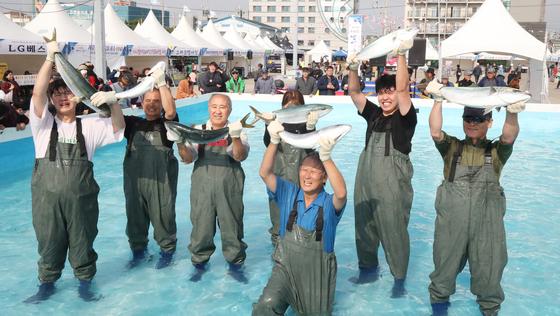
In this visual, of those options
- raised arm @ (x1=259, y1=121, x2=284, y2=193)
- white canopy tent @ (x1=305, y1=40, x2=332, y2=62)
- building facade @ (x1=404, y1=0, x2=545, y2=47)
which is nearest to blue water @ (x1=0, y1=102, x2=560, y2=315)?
raised arm @ (x1=259, y1=121, x2=284, y2=193)

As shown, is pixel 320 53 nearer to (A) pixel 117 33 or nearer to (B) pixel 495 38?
(A) pixel 117 33

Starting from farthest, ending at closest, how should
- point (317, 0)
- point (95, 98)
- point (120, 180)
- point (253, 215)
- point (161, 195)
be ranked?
point (317, 0) → point (120, 180) → point (253, 215) → point (161, 195) → point (95, 98)

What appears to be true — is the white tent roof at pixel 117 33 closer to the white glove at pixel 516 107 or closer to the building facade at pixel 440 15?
the white glove at pixel 516 107

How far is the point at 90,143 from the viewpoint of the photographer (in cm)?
416

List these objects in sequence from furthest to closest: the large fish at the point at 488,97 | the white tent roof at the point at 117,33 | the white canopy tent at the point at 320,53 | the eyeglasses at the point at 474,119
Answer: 1. the white canopy tent at the point at 320,53
2. the white tent roof at the point at 117,33
3. the eyeglasses at the point at 474,119
4. the large fish at the point at 488,97

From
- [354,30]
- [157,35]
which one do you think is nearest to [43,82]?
[354,30]

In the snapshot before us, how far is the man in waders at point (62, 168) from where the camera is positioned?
4004 millimetres

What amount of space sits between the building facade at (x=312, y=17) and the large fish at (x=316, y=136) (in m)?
102

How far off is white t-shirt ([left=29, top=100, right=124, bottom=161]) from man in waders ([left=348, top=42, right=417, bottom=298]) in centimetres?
207

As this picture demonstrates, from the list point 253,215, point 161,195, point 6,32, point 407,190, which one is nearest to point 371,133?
point 407,190

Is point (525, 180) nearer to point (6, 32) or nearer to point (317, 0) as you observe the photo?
point (6, 32)

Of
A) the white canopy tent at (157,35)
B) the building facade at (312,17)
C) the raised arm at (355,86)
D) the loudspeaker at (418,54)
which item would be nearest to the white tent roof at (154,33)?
the white canopy tent at (157,35)

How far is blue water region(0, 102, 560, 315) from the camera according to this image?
4508mm

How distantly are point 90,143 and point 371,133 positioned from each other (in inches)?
90.4
